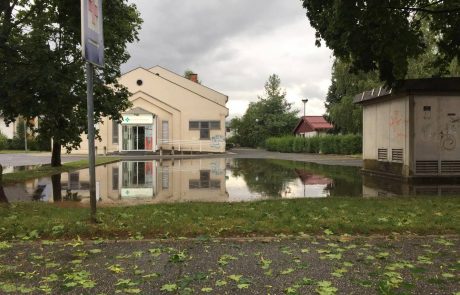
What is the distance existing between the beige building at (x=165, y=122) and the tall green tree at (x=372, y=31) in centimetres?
3178

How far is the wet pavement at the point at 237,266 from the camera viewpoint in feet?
15.0

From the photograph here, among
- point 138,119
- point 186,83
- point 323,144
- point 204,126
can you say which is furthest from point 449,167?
point 186,83

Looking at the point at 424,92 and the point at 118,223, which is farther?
the point at 424,92

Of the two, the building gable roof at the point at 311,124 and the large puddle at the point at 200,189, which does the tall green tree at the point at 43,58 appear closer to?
the large puddle at the point at 200,189

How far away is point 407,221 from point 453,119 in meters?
9.82

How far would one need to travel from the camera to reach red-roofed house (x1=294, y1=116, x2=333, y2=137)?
2542 inches

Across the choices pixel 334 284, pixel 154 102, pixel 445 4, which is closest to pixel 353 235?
pixel 334 284

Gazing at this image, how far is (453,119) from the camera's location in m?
16.0

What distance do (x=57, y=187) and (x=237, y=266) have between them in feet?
37.9

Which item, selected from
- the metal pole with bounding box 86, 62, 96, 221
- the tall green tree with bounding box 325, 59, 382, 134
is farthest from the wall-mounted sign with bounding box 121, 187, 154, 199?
the tall green tree with bounding box 325, 59, 382, 134

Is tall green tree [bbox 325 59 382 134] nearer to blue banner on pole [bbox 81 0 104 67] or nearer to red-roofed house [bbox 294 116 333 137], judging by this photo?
red-roofed house [bbox 294 116 333 137]

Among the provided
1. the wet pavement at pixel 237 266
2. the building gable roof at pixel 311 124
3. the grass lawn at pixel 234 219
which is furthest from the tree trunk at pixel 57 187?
the building gable roof at pixel 311 124

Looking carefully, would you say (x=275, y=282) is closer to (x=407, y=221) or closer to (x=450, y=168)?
(x=407, y=221)

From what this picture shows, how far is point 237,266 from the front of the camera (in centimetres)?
527
